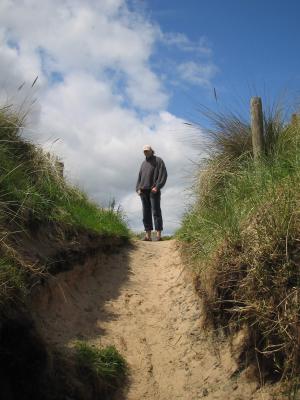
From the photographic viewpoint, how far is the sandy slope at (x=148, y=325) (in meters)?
5.61

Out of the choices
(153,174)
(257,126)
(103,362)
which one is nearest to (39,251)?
(103,362)

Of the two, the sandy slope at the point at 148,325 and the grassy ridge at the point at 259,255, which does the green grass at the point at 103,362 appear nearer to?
the sandy slope at the point at 148,325

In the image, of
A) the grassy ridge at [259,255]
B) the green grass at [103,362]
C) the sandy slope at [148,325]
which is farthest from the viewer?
the sandy slope at [148,325]

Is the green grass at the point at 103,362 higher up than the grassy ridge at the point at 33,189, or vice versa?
the grassy ridge at the point at 33,189

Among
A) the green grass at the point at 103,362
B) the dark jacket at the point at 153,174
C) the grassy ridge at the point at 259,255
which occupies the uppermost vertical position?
the dark jacket at the point at 153,174

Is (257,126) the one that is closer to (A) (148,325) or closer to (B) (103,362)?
(A) (148,325)

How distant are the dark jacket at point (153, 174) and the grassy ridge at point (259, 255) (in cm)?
293

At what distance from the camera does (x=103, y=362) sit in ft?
18.8

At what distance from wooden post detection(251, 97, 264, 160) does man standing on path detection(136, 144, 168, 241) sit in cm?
314

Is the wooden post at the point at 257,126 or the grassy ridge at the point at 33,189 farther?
the wooden post at the point at 257,126

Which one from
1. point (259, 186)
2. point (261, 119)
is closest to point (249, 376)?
point (259, 186)

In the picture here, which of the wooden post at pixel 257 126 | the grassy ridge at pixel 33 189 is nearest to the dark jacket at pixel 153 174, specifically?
the grassy ridge at pixel 33 189

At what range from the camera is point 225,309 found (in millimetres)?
5434

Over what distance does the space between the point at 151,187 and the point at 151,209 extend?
48cm
